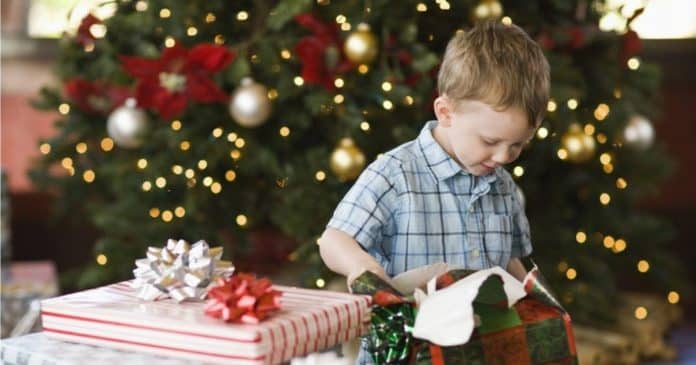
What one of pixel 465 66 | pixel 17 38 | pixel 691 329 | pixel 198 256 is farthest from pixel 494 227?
pixel 17 38

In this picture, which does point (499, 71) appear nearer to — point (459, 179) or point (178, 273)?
point (459, 179)

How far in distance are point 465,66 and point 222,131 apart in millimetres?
1865

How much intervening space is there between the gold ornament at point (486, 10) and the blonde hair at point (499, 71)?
5.14ft

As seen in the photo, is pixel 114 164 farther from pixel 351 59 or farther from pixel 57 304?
pixel 57 304

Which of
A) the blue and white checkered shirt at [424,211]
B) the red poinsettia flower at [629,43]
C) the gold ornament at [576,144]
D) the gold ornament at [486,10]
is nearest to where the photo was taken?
the blue and white checkered shirt at [424,211]

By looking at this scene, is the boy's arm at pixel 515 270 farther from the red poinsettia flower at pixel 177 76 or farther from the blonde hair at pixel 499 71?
the red poinsettia flower at pixel 177 76

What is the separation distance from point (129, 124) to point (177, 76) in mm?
233

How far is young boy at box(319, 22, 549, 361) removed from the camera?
62.2 inches

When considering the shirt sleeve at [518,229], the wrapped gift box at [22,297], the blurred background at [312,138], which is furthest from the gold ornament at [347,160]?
the shirt sleeve at [518,229]

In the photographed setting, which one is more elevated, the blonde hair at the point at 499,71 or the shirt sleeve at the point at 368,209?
the blonde hair at the point at 499,71

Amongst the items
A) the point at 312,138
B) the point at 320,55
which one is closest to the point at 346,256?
the point at 320,55

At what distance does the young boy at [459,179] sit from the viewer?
1579mm

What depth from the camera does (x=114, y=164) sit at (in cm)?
364

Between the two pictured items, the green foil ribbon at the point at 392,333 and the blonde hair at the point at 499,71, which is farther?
the blonde hair at the point at 499,71
